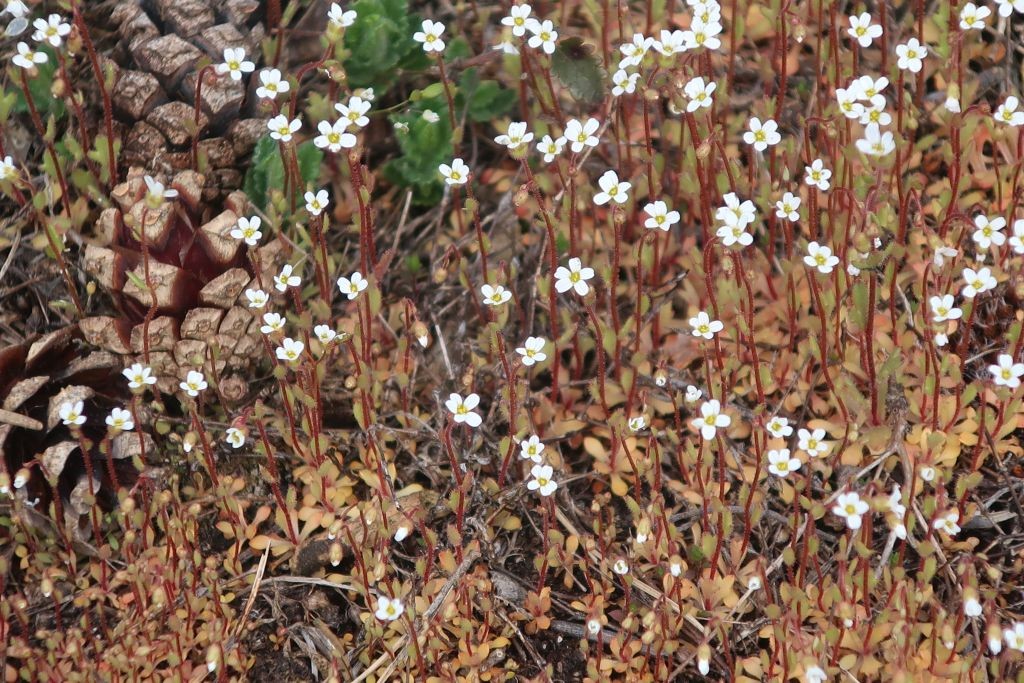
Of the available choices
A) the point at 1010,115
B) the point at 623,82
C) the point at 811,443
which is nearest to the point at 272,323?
the point at 623,82

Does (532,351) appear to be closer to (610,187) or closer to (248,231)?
(610,187)

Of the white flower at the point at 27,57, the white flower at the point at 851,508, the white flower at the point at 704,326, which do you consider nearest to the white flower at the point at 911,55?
the white flower at the point at 704,326

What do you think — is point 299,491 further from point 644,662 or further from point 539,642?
point 644,662

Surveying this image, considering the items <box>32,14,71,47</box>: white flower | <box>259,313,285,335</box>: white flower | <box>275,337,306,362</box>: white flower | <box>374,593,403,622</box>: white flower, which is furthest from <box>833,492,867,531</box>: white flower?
<box>32,14,71,47</box>: white flower

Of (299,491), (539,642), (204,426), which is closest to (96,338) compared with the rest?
→ (204,426)

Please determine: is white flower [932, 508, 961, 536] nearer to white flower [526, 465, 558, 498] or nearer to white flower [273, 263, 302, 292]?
white flower [526, 465, 558, 498]

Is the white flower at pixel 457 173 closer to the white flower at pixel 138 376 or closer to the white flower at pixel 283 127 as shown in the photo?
the white flower at pixel 283 127
